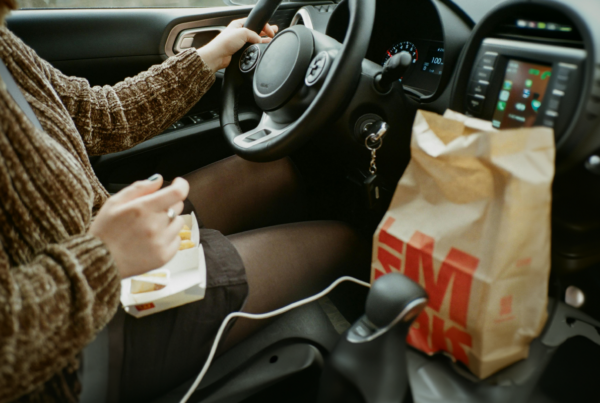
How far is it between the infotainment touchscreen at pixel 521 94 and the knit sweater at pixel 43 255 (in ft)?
1.96

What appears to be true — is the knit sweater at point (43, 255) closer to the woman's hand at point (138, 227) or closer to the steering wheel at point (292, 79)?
the woman's hand at point (138, 227)

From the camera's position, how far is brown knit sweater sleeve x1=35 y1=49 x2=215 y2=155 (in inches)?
33.5

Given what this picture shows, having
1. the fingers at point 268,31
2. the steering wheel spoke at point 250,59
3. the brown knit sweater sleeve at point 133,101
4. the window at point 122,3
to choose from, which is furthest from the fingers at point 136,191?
the window at point 122,3

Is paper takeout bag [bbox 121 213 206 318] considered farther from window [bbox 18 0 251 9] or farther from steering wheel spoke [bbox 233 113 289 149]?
window [bbox 18 0 251 9]

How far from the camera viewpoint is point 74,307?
0.49 meters

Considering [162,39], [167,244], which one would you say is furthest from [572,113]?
[162,39]

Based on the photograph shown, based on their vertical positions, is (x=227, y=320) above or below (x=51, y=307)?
below

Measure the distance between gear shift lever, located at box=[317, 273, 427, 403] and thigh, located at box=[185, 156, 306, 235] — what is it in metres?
0.53

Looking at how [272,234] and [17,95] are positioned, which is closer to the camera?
[17,95]

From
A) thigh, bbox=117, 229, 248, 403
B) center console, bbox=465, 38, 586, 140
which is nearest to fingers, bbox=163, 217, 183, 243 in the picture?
thigh, bbox=117, 229, 248, 403

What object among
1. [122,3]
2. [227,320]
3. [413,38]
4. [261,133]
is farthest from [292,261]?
[122,3]

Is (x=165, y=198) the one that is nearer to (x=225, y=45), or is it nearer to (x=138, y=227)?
(x=138, y=227)

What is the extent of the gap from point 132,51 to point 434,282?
1.21 meters

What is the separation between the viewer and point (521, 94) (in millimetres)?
627
